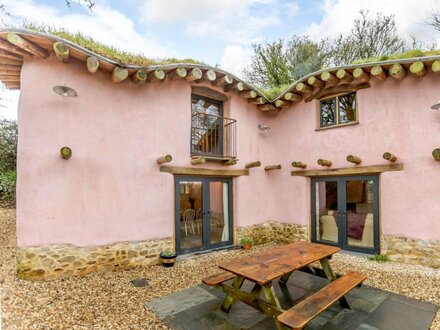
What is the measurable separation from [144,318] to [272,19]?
A: 33.0 ft

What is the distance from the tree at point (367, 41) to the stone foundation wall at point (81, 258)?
A: 14.3 meters

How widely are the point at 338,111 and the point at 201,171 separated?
166 inches

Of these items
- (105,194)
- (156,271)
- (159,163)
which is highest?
(159,163)

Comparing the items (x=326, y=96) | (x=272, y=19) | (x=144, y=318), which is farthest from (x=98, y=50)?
(x=272, y=19)

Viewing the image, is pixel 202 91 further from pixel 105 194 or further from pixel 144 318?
pixel 144 318

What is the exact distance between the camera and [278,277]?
292 cm

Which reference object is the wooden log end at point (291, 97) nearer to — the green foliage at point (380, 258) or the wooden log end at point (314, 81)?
the wooden log end at point (314, 81)

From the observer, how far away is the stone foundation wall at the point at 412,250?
16.9ft

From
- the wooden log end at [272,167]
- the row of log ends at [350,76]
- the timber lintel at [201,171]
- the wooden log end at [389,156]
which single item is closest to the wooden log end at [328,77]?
the row of log ends at [350,76]

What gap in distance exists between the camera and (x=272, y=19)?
29.6 ft

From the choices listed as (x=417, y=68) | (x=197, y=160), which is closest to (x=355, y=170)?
(x=417, y=68)

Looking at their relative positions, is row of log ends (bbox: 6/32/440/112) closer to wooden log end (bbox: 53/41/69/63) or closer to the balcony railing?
wooden log end (bbox: 53/41/69/63)

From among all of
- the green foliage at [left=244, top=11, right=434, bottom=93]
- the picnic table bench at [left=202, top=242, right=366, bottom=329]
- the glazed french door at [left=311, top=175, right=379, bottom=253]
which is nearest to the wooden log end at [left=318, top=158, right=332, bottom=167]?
the glazed french door at [left=311, top=175, right=379, bottom=253]

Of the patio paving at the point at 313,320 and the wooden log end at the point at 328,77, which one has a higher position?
the wooden log end at the point at 328,77
